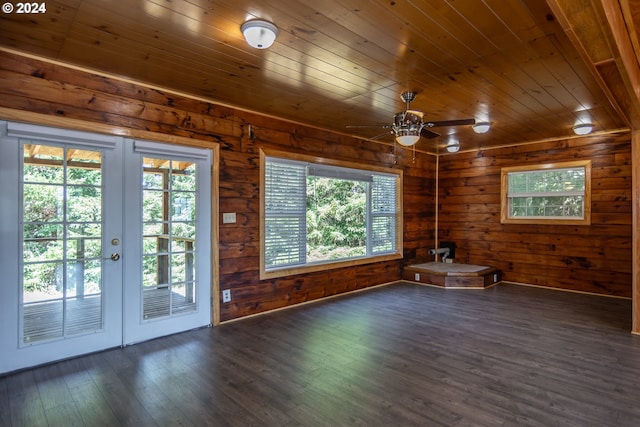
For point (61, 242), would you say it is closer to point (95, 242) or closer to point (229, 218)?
point (95, 242)

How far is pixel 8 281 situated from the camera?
2781 mm

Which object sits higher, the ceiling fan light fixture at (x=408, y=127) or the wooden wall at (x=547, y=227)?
the ceiling fan light fixture at (x=408, y=127)

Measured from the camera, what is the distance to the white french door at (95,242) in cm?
283

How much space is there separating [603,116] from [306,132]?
383 centimetres

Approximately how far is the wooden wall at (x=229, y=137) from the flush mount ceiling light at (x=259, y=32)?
1.58m

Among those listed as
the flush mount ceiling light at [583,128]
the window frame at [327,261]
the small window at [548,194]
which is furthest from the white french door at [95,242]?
the small window at [548,194]

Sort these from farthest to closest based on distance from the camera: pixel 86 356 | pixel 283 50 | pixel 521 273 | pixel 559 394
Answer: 1. pixel 521 273
2. pixel 86 356
3. pixel 283 50
4. pixel 559 394

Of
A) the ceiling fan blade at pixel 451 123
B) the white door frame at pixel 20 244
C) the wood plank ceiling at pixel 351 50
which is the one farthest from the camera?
the ceiling fan blade at pixel 451 123

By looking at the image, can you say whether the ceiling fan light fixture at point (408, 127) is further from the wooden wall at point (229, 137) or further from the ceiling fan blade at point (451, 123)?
the wooden wall at point (229, 137)

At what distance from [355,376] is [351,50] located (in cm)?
253

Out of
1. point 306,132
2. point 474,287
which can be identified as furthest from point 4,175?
point 474,287

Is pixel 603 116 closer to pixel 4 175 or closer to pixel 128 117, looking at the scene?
pixel 128 117

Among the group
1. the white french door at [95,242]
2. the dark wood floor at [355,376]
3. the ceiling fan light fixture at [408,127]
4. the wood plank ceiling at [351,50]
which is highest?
the wood plank ceiling at [351,50]

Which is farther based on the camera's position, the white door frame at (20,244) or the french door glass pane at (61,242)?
the french door glass pane at (61,242)
